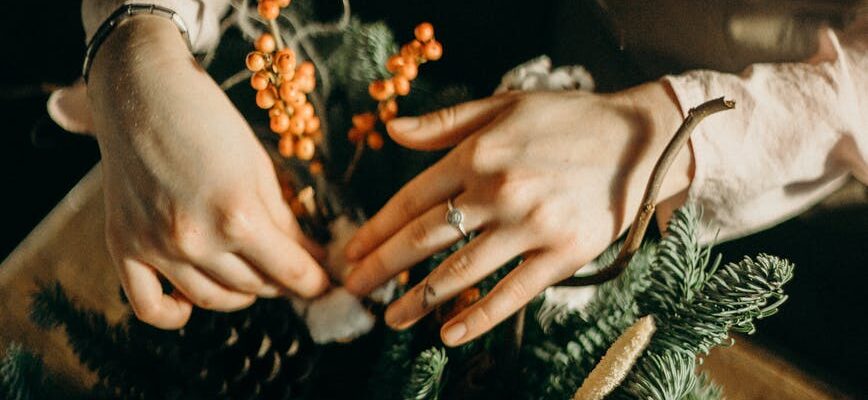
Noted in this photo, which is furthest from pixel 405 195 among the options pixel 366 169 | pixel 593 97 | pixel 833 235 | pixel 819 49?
pixel 833 235

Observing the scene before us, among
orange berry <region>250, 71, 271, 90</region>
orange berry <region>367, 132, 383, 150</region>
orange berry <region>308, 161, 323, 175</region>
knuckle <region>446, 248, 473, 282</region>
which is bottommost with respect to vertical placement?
knuckle <region>446, 248, 473, 282</region>

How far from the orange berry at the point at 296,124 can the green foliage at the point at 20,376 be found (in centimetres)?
22

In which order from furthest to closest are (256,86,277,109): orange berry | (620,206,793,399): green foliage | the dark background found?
the dark background
(256,86,277,109): orange berry
(620,206,793,399): green foliage

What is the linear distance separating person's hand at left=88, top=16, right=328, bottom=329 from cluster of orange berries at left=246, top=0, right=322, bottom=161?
31 mm

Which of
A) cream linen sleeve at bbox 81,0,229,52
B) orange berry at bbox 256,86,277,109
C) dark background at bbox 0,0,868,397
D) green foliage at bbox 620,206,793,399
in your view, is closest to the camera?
green foliage at bbox 620,206,793,399

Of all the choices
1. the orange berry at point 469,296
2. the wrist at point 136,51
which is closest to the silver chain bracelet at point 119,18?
the wrist at point 136,51

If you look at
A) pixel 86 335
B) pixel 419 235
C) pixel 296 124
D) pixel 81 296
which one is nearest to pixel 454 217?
pixel 419 235

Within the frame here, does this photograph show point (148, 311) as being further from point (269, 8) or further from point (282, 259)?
point (269, 8)

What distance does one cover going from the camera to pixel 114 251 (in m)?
0.41

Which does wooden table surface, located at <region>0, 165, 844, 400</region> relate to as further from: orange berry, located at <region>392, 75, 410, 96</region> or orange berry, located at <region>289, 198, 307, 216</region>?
orange berry, located at <region>392, 75, 410, 96</region>

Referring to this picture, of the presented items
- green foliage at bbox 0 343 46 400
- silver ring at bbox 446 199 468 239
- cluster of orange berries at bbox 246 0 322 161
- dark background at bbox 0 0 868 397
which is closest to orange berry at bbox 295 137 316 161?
cluster of orange berries at bbox 246 0 322 161

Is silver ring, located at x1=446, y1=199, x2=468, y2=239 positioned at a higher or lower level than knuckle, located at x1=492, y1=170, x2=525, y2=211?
lower

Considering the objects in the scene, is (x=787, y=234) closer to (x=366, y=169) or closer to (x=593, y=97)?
(x=593, y=97)

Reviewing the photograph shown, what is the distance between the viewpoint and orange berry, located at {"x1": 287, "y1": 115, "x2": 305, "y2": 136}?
385 millimetres
